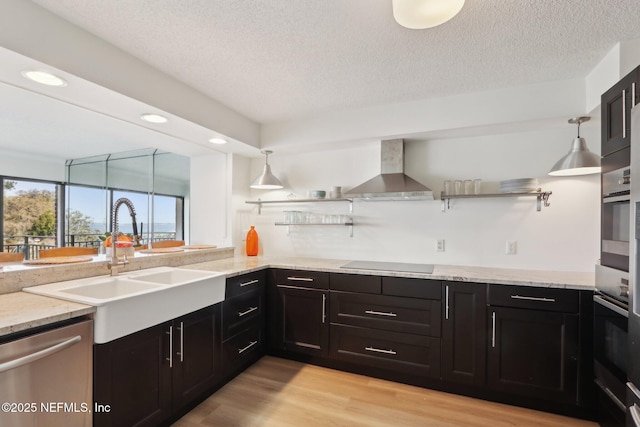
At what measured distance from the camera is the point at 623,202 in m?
1.61

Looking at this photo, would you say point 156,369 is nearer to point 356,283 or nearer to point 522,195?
point 356,283

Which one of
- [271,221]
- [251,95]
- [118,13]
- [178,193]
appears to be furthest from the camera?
[178,193]

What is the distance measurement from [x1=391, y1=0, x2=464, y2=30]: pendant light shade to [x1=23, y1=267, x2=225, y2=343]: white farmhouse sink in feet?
6.21

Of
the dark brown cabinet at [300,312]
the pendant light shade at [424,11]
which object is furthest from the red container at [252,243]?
the pendant light shade at [424,11]

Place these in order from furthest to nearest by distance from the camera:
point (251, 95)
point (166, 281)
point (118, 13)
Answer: point (251, 95) < point (166, 281) < point (118, 13)

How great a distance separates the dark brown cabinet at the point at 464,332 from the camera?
2.18 m

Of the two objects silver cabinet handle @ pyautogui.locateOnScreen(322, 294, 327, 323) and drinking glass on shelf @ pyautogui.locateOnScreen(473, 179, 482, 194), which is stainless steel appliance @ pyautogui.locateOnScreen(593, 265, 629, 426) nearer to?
drinking glass on shelf @ pyautogui.locateOnScreen(473, 179, 482, 194)

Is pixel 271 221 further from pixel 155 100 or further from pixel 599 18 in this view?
pixel 599 18

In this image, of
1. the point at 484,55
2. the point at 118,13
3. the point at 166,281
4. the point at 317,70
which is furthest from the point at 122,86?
the point at 484,55

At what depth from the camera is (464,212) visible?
2.81 m

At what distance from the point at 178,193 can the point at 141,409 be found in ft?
10.6

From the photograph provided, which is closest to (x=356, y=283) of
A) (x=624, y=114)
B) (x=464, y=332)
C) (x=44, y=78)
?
(x=464, y=332)

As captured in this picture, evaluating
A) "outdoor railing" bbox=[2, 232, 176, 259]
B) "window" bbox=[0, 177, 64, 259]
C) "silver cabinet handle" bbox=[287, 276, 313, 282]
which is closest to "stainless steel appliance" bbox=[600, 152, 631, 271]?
"silver cabinet handle" bbox=[287, 276, 313, 282]

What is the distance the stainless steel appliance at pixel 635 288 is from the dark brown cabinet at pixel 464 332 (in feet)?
2.80
